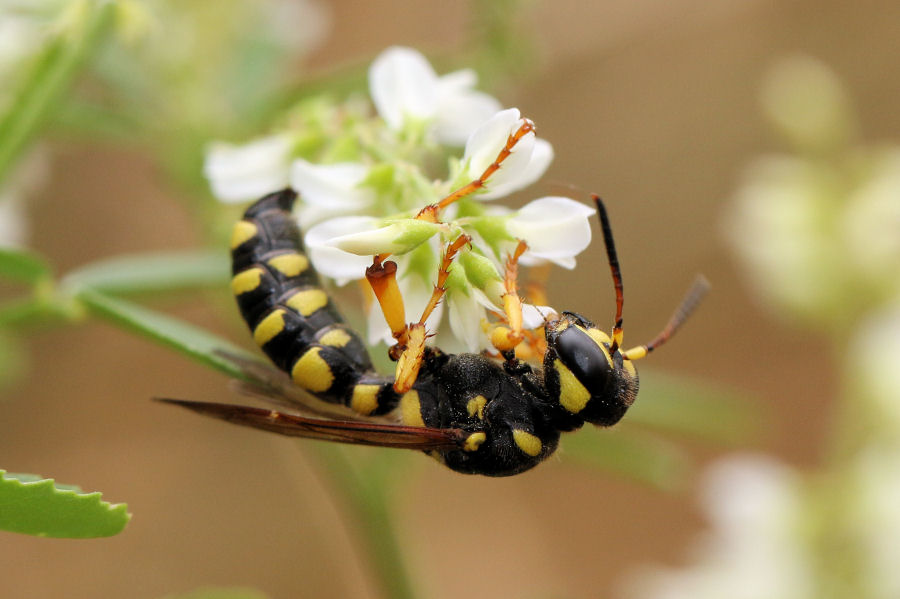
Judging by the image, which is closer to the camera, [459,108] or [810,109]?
[459,108]

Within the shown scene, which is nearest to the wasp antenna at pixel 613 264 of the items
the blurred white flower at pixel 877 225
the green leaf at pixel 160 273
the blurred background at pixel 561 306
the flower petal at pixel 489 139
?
the flower petal at pixel 489 139

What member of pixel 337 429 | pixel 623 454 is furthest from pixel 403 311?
pixel 623 454

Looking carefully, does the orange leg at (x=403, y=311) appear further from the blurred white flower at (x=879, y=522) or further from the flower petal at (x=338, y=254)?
→ the blurred white flower at (x=879, y=522)

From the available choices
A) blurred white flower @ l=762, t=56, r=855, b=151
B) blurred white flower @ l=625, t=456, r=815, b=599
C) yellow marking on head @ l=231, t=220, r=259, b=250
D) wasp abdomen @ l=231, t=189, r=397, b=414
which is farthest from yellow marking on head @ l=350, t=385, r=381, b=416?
blurred white flower @ l=762, t=56, r=855, b=151

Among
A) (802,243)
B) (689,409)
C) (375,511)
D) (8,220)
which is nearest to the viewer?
(375,511)

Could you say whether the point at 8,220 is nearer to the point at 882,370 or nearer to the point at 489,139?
the point at 489,139

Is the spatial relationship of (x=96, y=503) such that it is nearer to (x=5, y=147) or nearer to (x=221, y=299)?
(x=5, y=147)

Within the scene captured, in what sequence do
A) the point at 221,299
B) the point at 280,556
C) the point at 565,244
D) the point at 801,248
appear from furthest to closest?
the point at 280,556 < the point at 801,248 < the point at 221,299 < the point at 565,244

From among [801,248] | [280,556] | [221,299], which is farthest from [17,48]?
[280,556]
